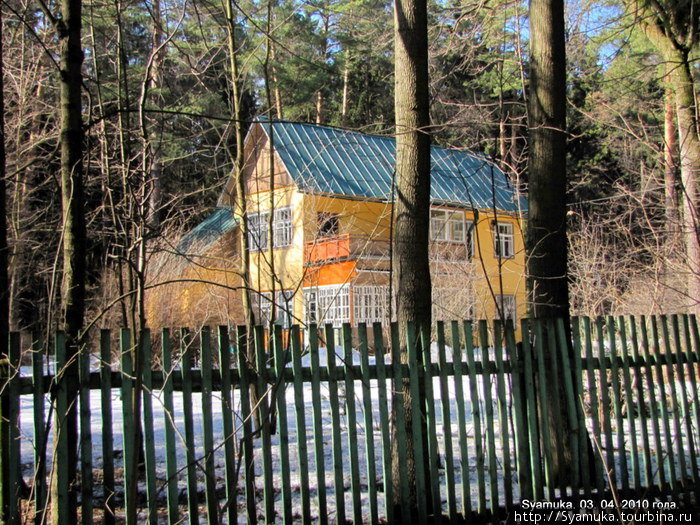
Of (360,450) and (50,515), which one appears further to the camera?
(360,450)

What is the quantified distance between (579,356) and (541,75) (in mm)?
2685

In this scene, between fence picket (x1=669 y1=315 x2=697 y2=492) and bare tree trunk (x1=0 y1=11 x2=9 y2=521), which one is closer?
bare tree trunk (x1=0 y1=11 x2=9 y2=521)

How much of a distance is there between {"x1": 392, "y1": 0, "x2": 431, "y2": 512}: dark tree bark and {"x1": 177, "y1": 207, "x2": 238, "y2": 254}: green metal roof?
522 inches

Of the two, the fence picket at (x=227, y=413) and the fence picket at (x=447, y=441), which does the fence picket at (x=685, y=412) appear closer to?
the fence picket at (x=447, y=441)

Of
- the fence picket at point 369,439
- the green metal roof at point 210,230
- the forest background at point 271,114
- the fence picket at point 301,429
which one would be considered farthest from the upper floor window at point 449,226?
the fence picket at point 301,429

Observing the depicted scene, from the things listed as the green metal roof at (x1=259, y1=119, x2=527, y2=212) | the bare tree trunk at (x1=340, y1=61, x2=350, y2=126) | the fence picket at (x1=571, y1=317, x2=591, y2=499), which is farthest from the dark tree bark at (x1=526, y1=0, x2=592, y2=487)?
the bare tree trunk at (x1=340, y1=61, x2=350, y2=126)

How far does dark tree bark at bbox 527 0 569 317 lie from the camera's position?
5992 millimetres

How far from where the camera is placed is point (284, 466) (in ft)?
13.9

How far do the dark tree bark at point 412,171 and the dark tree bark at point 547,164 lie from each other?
1.31 meters

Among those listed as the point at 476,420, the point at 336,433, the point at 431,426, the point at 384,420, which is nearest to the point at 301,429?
the point at 336,433

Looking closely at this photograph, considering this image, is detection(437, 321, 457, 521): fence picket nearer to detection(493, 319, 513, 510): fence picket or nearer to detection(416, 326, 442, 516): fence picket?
detection(416, 326, 442, 516): fence picket

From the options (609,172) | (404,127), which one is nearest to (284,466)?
(404,127)

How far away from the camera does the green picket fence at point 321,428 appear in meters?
3.74

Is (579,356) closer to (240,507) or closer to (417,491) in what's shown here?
(417,491)
